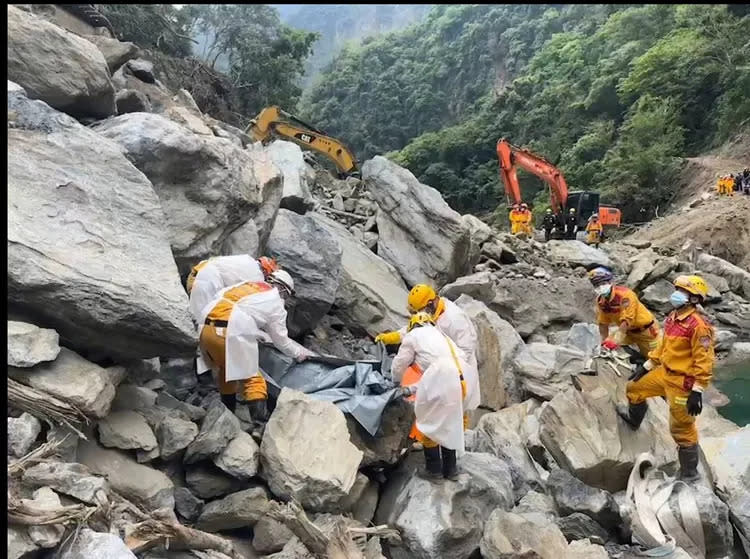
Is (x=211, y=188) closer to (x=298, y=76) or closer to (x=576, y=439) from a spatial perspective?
(x=576, y=439)

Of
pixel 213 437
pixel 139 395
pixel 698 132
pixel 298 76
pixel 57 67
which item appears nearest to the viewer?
pixel 213 437

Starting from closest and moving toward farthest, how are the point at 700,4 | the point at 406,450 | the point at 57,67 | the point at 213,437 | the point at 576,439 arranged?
1. the point at 213,437
2. the point at 406,450
3. the point at 576,439
4. the point at 57,67
5. the point at 700,4

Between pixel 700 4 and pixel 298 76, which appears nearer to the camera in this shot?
pixel 298 76

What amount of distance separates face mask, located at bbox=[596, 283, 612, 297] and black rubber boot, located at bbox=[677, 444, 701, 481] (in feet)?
6.91

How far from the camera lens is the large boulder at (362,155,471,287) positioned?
31.0ft

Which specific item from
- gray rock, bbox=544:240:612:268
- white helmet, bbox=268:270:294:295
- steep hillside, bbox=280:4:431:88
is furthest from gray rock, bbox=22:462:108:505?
steep hillside, bbox=280:4:431:88

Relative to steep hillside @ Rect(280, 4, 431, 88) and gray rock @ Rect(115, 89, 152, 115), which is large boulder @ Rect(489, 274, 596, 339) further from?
steep hillside @ Rect(280, 4, 431, 88)

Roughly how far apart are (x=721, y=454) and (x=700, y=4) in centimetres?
3045

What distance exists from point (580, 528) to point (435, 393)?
4.75 feet

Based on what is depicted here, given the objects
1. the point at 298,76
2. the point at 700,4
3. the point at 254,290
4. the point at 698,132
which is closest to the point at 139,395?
the point at 254,290

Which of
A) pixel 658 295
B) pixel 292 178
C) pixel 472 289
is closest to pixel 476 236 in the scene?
pixel 472 289

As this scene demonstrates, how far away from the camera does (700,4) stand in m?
28.7

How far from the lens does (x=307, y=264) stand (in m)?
6.60

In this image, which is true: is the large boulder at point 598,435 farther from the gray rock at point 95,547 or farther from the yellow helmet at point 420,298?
the gray rock at point 95,547
